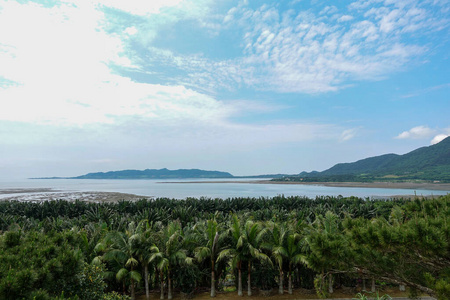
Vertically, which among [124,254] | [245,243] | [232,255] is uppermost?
[245,243]

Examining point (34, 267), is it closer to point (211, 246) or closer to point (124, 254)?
point (124, 254)

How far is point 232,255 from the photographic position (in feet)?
47.3

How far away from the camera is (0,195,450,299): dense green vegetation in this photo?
6.71 m

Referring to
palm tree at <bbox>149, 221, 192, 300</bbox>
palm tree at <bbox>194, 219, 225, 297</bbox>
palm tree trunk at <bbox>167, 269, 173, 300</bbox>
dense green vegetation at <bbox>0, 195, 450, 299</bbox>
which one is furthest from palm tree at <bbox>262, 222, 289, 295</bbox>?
palm tree trunk at <bbox>167, 269, 173, 300</bbox>

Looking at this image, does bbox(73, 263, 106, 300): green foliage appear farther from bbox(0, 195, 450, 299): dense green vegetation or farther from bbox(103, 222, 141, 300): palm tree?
bbox(103, 222, 141, 300): palm tree

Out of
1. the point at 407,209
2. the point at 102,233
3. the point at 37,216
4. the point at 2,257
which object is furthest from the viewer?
the point at 37,216

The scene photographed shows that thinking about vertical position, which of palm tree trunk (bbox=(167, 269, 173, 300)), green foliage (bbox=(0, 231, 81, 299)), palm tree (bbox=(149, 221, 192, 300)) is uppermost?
green foliage (bbox=(0, 231, 81, 299))

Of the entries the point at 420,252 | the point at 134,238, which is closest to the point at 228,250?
the point at 134,238

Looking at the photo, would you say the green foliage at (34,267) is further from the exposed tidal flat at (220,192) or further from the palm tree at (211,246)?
the exposed tidal flat at (220,192)

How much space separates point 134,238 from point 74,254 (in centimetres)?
583

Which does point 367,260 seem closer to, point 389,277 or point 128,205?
point 389,277

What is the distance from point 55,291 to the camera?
294 inches

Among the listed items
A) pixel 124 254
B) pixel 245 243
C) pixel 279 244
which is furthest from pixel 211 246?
pixel 124 254

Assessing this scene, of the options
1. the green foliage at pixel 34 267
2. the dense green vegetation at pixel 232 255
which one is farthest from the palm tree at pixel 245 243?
the green foliage at pixel 34 267
